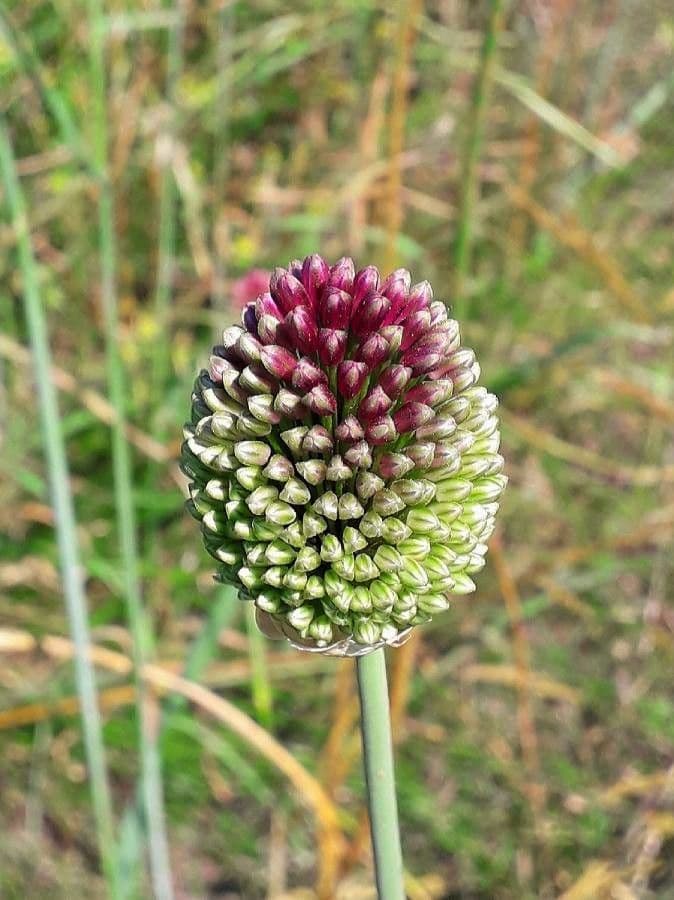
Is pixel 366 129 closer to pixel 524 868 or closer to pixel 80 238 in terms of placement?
pixel 80 238

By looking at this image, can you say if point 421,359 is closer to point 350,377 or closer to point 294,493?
point 350,377

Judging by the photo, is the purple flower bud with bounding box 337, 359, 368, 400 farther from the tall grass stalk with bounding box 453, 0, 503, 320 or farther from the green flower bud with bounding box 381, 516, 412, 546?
the tall grass stalk with bounding box 453, 0, 503, 320

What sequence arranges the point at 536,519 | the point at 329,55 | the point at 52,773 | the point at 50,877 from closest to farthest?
the point at 50,877
the point at 52,773
the point at 536,519
the point at 329,55

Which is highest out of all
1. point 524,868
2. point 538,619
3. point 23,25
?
point 23,25

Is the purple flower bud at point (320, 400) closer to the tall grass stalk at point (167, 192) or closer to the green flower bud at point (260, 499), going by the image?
the green flower bud at point (260, 499)

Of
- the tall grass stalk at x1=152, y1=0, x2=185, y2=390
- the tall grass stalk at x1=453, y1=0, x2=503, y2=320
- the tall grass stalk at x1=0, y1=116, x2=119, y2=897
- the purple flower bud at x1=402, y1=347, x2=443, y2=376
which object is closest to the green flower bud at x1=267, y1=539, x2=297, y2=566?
the purple flower bud at x1=402, y1=347, x2=443, y2=376

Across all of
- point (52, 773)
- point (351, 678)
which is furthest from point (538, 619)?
point (52, 773)
